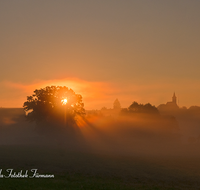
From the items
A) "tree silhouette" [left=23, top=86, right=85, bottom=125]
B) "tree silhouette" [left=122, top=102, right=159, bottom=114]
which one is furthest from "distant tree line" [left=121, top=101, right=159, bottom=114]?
"tree silhouette" [left=23, top=86, right=85, bottom=125]

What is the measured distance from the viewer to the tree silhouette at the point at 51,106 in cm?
8256

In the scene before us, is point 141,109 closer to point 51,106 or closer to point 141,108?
point 141,108

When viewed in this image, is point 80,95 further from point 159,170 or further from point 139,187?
point 139,187

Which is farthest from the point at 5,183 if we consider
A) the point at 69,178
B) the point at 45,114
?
the point at 45,114

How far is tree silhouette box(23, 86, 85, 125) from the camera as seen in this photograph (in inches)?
3250

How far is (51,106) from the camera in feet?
274

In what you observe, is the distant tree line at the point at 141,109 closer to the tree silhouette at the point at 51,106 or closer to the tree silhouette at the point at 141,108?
the tree silhouette at the point at 141,108

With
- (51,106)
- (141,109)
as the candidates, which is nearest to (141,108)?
(141,109)

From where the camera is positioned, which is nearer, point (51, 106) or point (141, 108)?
point (51, 106)

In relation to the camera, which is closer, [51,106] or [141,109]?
[51,106]

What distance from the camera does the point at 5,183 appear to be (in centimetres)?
2608

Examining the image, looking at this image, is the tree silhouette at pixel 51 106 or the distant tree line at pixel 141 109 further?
the distant tree line at pixel 141 109

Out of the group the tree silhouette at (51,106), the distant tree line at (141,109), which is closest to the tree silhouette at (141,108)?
the distant tree line at (141,109)

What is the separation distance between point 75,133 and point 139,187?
61.8m
